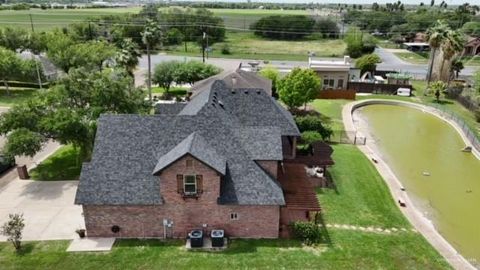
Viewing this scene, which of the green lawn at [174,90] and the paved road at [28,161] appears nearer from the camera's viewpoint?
the paved road at [28,161]

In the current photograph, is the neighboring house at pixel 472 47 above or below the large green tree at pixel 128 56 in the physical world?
below

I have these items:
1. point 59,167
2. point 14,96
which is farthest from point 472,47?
point 14,96

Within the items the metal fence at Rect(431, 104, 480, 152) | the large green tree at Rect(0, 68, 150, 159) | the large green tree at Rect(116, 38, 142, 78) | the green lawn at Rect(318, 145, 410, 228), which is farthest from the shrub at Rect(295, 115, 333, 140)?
the large green tree at Rect(116, 38, 142, 78)

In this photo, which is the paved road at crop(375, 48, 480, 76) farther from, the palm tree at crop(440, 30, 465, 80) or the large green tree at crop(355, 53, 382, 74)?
the palm tree at crop(440, 30, 465, 80)

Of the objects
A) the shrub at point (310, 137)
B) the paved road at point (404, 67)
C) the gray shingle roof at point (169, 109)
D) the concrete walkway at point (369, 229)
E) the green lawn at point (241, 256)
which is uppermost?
the gray shingle roof at point (169, 109)

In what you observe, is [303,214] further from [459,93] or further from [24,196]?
[459,93]

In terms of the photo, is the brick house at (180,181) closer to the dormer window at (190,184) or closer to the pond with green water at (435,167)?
the dormer window at (190,184)


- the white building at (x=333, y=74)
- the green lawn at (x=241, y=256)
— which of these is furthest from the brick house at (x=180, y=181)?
the white building at (x=333, y=74)
